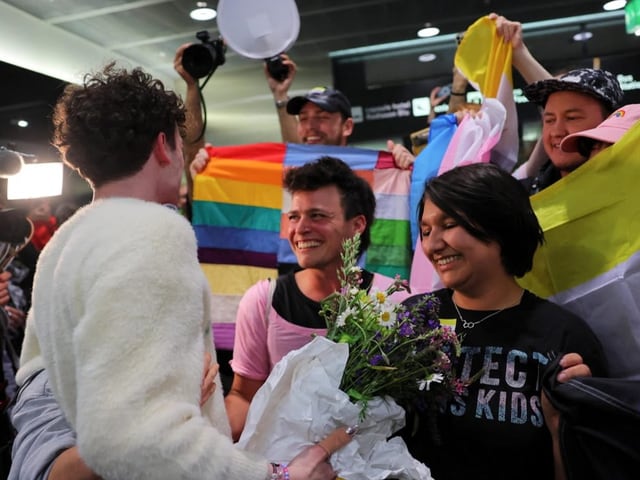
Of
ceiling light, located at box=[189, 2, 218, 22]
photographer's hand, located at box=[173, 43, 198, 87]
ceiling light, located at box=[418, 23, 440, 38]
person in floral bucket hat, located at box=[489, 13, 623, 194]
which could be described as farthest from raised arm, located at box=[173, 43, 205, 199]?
ceiling light, located at box=[418, 23, 440, 38]

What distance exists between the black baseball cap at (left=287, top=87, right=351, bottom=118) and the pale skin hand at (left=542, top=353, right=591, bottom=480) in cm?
181

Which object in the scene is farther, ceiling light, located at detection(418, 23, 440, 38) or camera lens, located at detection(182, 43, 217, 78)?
ceiling light, located at detection(418, 23, 440, 38)

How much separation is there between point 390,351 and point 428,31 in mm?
5095

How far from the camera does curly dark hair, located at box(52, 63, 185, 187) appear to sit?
1.01m

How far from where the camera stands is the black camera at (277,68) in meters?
2.83

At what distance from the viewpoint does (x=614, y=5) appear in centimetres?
525

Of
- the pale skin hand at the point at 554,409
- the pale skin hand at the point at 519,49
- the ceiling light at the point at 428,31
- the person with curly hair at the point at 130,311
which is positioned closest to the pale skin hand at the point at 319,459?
the person with curly hair at the point at 130,311

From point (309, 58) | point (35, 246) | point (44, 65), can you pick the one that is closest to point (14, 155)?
point (35, 246)

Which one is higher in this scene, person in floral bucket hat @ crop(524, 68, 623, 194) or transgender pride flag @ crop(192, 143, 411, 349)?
person in floral bucket hat @ crop(524, 68, 623, 194)

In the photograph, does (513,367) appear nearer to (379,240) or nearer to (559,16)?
(379,240)

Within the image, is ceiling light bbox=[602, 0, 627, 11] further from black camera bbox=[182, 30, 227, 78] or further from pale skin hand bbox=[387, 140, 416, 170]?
black camera bbox=[182, 30, 227, 78]

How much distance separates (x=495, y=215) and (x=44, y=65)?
4.90 metres

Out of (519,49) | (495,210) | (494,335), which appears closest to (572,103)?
(519,49)

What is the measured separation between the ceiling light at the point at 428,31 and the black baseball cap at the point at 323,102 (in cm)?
315
